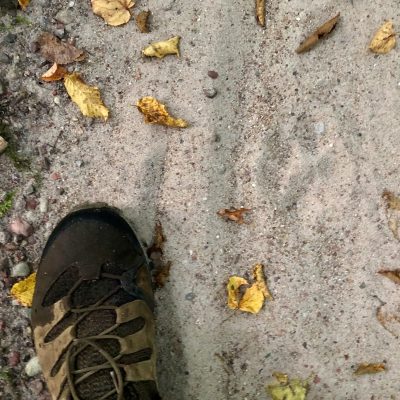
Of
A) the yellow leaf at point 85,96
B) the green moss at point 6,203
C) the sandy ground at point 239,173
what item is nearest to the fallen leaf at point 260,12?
the sandy ground at point 239,173

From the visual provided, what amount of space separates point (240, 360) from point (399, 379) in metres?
0.57

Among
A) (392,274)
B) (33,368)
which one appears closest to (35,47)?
(33,368)

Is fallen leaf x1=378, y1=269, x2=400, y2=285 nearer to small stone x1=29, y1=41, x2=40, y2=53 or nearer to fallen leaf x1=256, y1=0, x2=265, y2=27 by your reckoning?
fallen leaf x1=256, y1=0, x2=265, y2=27

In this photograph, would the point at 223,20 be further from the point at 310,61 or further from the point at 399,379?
the point at 399,379

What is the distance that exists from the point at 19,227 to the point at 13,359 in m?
0.49

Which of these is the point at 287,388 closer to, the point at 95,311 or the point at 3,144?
the point at 95,311

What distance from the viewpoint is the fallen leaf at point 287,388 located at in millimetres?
2229

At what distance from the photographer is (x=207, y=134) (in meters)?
2.22

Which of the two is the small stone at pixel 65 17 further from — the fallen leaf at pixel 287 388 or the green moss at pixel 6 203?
the fallen leaf at pixel 287 388

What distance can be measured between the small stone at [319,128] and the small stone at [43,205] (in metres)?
1.03

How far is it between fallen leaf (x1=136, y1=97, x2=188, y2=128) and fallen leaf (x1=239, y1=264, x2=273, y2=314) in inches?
23.5

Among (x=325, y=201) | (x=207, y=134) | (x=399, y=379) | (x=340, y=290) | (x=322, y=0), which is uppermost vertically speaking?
(x=322, y=0)

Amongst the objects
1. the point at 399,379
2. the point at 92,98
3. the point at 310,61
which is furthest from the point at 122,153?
the point at 399,379

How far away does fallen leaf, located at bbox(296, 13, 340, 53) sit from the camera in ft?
7.02
